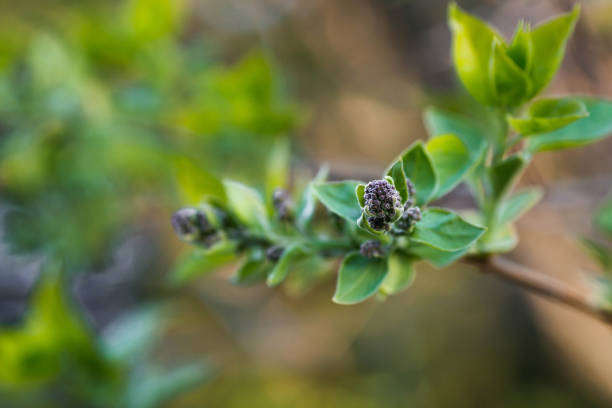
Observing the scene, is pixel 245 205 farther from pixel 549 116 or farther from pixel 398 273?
pixel 549 116

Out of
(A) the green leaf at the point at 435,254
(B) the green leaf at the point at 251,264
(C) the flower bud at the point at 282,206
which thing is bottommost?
(A) the green leaf at the point at 435,254

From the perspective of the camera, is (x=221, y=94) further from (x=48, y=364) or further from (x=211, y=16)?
(x=211, y=16)

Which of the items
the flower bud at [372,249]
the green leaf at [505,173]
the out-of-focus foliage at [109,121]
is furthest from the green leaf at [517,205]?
the out-of-focus foliage at [109,121]

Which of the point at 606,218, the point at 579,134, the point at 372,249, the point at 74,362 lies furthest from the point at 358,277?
the point at 74,362

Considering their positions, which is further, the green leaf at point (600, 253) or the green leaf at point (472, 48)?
the green leaf at point (600, 253)

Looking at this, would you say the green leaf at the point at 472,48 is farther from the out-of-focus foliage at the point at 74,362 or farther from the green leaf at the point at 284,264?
the out-of-focus foliage at the point at 74,362

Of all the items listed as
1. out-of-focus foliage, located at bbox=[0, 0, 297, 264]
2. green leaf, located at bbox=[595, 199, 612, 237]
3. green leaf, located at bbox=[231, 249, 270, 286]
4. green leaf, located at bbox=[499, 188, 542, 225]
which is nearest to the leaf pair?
green leaf, located at bbox=[499, 188, 542, 225]
